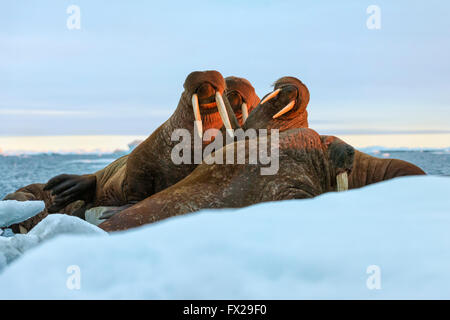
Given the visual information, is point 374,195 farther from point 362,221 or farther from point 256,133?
point 256,133

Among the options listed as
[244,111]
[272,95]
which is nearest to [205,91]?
[272,95]

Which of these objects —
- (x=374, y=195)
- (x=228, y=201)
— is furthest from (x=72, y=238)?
(x=228, y=201)

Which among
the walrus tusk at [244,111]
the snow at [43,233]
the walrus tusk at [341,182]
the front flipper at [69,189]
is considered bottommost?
the front flipper at [69,189]

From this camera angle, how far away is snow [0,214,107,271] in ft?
10.2

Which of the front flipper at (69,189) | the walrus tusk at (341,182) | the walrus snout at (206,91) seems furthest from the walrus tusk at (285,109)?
the front flipper at (69,189)

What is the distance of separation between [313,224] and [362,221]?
28cm

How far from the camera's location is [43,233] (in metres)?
3.32

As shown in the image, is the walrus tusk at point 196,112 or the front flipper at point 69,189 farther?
the front flipper at point 69,189

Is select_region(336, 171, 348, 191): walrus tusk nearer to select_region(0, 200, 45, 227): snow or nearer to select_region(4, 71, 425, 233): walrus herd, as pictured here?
select_region(4, 71, 425, 233): walrus herd

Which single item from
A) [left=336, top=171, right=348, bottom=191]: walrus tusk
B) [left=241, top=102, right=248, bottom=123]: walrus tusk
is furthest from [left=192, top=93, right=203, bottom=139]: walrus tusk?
[left=336, top=171, right=348, bottom=191]: walrus tusk

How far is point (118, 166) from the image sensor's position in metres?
8.52

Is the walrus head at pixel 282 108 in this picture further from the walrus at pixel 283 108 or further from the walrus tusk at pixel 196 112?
the walrus tusk at pixel 196 112

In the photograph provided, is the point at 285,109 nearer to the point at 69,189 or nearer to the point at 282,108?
the point at 282,108

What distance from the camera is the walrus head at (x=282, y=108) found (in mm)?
7160
